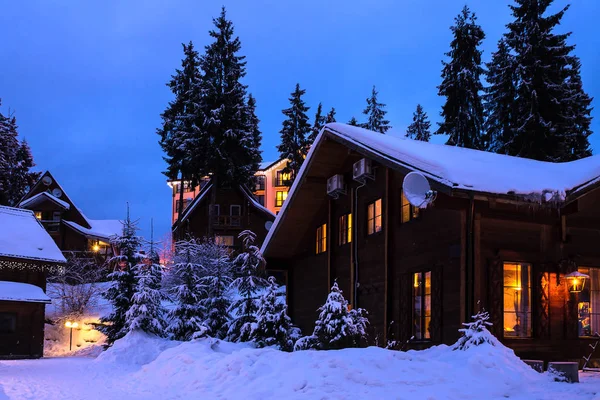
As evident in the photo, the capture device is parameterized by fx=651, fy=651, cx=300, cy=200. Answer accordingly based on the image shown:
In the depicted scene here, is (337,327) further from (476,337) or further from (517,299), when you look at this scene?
(517,299)

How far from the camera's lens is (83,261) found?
42.5 m

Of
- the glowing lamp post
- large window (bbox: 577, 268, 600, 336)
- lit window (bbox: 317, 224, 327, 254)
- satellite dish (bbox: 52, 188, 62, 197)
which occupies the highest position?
satellite dish (bbox: 52, 188, 62, 197)

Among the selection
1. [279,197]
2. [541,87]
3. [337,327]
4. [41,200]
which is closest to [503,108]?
[541,87]

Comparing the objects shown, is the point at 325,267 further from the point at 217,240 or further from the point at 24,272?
the point at 217,240

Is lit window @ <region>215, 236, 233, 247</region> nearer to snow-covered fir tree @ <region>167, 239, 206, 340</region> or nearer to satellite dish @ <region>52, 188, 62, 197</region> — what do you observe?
satellite dish @ <region>52, 188, 62, 197</region>

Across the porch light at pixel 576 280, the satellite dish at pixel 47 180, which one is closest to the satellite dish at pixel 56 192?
A: the satellite dish at pixel 47 180

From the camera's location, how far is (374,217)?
1739cm

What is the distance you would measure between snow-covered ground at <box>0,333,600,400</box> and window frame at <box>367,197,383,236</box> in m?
5.70

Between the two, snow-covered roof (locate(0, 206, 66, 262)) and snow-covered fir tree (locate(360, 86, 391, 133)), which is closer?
snow-covered roof (locate(0, 206, 66, 262))

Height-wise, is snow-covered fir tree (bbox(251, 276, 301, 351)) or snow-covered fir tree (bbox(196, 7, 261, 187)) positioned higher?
snow-covered fir tree (bbox(196, 7, 261, 187))

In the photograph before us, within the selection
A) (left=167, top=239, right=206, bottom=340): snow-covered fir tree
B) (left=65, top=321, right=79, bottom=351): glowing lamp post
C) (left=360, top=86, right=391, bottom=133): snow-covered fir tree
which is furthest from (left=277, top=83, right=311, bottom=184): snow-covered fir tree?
(left=167, top=239, right=206, bottom=340): snow-covered fir tree

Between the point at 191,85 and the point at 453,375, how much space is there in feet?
131

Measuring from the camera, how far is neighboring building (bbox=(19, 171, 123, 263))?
5028cm

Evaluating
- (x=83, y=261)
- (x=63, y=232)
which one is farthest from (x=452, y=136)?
(x=63, y=232)
